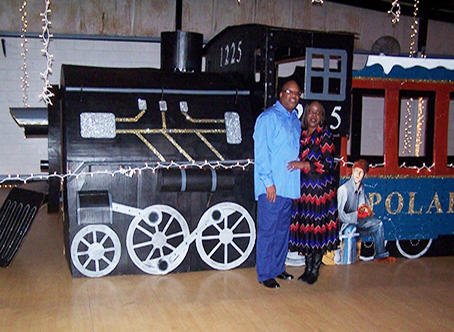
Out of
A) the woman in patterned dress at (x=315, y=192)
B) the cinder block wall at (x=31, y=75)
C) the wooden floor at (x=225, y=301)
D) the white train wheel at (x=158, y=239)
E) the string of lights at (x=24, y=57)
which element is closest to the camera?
the wooden floor at (x=225, y=301)

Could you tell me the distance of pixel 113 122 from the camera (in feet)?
13.6

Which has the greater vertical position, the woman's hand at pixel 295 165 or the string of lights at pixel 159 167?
the woman's hand at pixel 295 165

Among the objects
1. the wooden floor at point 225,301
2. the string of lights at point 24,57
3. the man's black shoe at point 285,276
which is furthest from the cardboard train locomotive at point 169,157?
the string of lights at point 24,57

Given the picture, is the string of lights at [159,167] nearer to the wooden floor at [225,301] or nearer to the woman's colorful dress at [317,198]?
the woman's colorful dress at [317,198]

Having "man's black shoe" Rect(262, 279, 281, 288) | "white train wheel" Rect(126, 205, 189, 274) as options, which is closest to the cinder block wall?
"white train wheel" Rect(126, 205, 189, 274)

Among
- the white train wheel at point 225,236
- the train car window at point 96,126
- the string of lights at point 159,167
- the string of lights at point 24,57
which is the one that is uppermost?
the string of lights at point 24,57

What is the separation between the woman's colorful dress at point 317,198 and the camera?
4008 mm

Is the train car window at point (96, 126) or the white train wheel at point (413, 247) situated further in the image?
the white train wheel at point (413, 247)

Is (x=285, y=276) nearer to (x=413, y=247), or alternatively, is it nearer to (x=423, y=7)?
(x=413, y=247)

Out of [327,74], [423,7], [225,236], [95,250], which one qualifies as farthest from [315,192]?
[423,7]

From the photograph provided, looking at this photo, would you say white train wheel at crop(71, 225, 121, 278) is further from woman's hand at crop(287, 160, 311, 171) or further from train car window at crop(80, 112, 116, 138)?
woman's hand at crop(287, 160, 311, 171)

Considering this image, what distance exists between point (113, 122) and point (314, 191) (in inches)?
63.8

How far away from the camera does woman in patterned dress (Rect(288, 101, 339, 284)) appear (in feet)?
13.1

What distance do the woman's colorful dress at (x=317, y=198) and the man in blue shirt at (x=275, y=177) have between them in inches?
3.9
